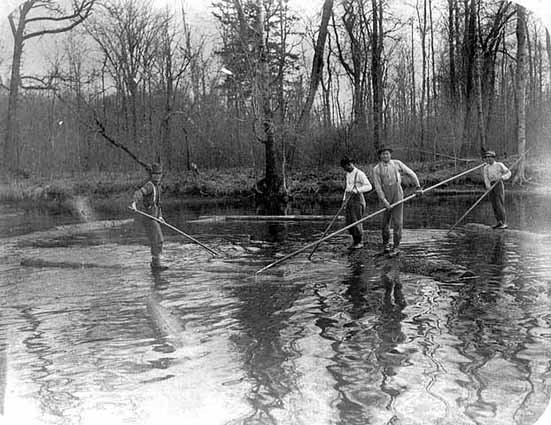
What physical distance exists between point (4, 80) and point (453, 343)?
8.44 metres

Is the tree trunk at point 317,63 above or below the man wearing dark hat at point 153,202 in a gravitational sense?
above

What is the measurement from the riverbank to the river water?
1721 millimetres

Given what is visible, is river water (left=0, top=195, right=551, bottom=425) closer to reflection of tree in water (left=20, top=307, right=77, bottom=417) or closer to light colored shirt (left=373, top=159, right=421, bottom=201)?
reflection of tree in water (left=20, top=307, right=77, bottom=417)

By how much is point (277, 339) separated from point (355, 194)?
5.82 metres

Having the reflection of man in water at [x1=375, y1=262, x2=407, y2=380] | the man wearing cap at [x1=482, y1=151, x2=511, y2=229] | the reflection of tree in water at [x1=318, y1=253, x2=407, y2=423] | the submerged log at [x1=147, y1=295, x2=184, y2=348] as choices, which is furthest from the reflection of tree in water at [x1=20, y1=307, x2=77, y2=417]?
the man wearing cap at [x1=482, y1=151, x2=511, y2=229]

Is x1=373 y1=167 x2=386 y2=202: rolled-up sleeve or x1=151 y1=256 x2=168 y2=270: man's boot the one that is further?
x1=373 y1=167 x2=386 y2=202: rolled-up sleeve

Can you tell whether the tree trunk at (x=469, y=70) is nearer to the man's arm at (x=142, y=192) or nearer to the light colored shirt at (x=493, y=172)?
the light colored shirt at (x=493, y=172)

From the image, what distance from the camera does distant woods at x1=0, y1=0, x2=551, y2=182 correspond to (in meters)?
9.82

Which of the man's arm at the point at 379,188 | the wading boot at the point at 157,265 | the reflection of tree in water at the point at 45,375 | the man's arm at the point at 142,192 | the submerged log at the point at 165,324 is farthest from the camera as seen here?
the man's arm at the point at 379,188

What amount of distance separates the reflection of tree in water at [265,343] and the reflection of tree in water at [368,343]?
0.41m

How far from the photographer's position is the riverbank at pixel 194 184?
12203 mm

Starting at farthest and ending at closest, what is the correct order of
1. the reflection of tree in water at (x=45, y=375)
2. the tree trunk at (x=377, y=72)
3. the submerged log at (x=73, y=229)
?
1. the tree trunk at (x=377, y=72)
2. the submerged log at (x=73, y=229)
3. the reflection of tree in water at (x=45, y=375)

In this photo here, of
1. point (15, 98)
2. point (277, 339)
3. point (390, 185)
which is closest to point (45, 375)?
point (277, 339)

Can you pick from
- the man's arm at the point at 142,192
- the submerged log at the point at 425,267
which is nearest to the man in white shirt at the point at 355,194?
the submerged log at the point at 425,267
